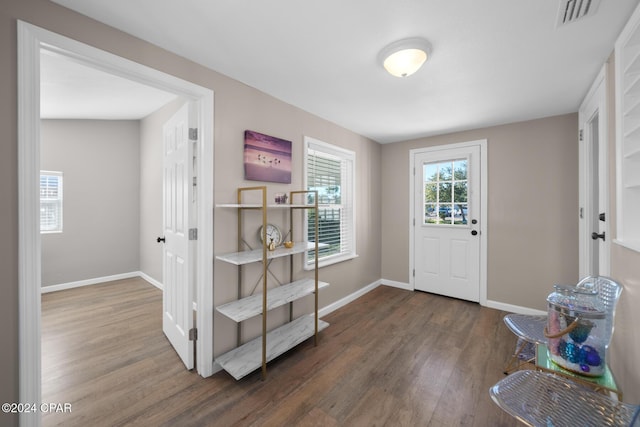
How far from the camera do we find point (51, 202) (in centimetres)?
404

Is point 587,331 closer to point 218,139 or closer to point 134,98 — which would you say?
point 218,139

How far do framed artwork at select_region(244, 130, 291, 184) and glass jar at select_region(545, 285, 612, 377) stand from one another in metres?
2.19

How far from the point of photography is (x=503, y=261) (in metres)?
3.31

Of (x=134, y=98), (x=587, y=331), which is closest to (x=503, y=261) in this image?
(x=587, y=331)

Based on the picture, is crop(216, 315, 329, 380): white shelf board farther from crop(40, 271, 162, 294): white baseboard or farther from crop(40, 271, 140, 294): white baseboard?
crop(40, 271, 140, 294): white baseboard

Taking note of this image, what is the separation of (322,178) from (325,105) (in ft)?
2.90

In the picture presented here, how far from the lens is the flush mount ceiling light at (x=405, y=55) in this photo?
1.68m

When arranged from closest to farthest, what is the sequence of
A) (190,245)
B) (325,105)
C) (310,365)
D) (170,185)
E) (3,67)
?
1. (3,67)
2. (190,245)
3. (310,365)
4. (170,185)
5. (325,105)

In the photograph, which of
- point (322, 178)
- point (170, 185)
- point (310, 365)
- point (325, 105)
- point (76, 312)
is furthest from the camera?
point (322, 178)

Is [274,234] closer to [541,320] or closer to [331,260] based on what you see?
[331,260]

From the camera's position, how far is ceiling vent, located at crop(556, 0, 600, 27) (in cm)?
134

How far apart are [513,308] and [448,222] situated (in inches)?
50.9

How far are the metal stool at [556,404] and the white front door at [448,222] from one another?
2.48 meters

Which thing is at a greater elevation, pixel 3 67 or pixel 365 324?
pixel 3 67
